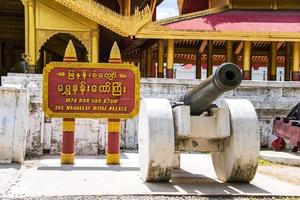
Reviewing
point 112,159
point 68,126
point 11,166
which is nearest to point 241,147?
point 112,159

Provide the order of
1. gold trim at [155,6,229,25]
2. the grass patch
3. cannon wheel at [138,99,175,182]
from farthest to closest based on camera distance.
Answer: gold trim at [155,6,229,25], the grass patch, cannon wheel at [138,99,175,182]

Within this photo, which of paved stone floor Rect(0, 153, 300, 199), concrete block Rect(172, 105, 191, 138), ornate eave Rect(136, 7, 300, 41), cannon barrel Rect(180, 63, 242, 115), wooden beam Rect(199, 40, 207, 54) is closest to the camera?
cannon barrel Rect(180, 63, 242, 115)

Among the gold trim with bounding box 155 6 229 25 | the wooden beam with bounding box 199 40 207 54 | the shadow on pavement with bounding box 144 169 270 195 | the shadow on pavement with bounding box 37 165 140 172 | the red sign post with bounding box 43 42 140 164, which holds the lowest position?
the shadow on pavement with bounding box 37 165 140 172

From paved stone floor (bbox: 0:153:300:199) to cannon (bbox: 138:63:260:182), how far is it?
249 millimetres

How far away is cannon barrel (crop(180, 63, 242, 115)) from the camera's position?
6734 mm

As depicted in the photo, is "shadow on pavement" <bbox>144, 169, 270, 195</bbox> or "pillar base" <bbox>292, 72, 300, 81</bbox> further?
"pillar base" <bbox>292, 72, 300, 81</bbox>

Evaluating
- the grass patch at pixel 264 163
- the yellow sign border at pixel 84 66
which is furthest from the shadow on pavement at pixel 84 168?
the grass patch at pixel 264 163

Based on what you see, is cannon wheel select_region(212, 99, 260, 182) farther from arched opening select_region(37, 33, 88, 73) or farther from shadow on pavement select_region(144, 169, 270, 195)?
arched opening select_region(37, 33, 88, 73)

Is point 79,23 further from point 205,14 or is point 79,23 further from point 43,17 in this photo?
point 205,14

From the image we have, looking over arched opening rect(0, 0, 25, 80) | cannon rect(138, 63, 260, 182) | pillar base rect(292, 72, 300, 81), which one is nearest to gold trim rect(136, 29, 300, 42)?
pillar base rect(292, 72, 300, 81)

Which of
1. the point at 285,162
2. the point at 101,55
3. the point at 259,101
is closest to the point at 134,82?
the point at 285,162

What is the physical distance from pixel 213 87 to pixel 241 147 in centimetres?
103

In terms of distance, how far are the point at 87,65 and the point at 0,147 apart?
223cm

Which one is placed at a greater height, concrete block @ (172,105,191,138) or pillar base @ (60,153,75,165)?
concrete block @ (172,105,191,138)
